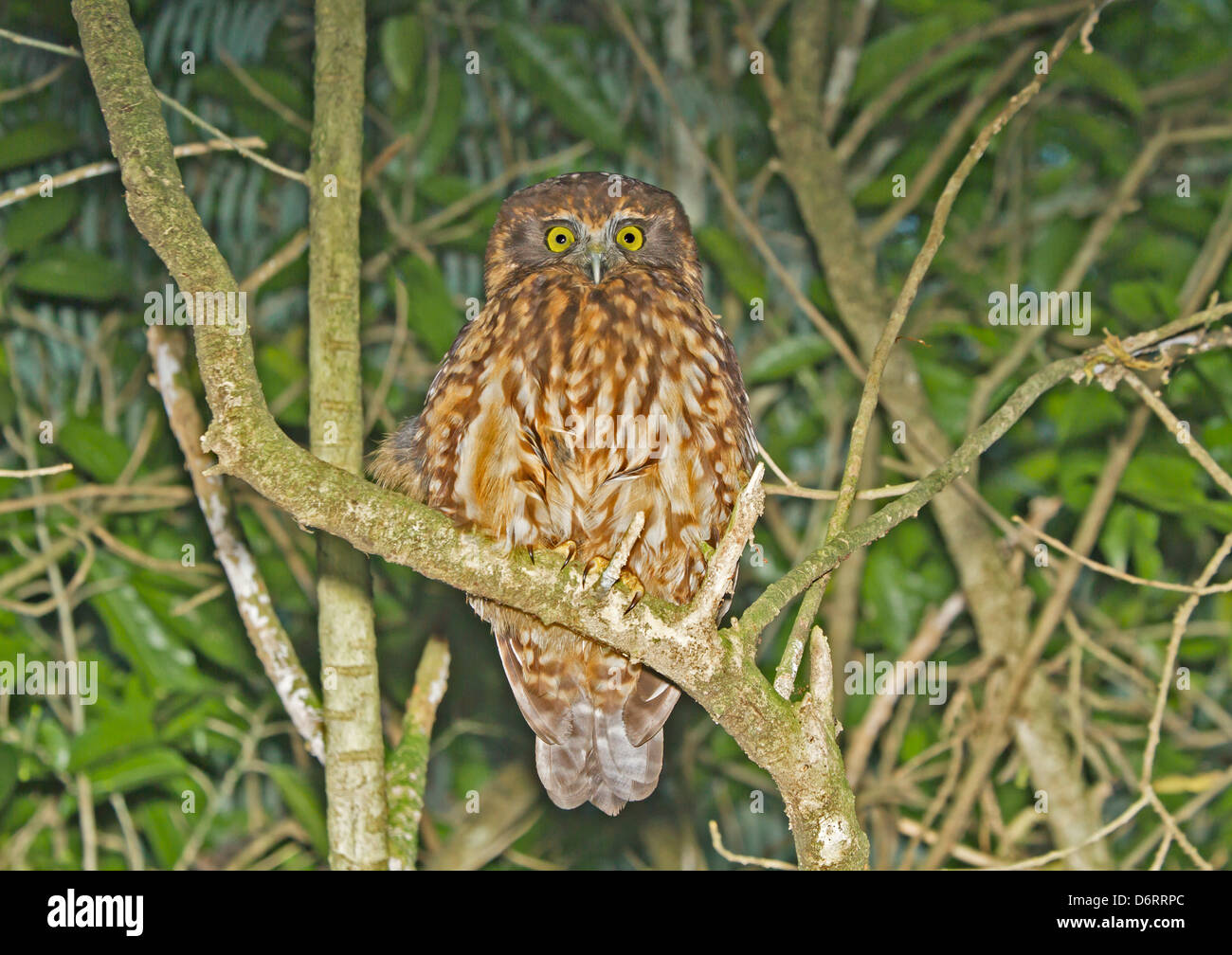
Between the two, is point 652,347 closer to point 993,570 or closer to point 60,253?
point 993,570

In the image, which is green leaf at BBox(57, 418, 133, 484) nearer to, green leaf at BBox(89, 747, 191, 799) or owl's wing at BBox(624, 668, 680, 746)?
Answer: green leaf at BBox(89, 747, 191, 799)

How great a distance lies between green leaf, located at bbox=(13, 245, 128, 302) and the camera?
7.14 ft

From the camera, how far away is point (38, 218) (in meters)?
2.18

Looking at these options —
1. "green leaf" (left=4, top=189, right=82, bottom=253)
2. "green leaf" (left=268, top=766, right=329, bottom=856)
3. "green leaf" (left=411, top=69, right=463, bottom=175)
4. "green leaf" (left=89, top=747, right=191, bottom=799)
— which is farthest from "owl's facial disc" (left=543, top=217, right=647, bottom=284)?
"green leaf" (left=89, top=747, right=191, bottom=799)

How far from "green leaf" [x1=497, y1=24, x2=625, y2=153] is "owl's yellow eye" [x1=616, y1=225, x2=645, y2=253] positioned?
0.58 metres

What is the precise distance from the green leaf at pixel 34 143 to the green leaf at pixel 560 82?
987 millimetres

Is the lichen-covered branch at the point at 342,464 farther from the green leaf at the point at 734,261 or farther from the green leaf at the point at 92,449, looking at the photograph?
the green leaf at the point at 734,261

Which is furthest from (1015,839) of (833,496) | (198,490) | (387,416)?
(198,490)

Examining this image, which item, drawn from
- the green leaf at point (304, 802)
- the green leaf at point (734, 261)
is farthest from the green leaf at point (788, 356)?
the green leaf at point (304, 802)

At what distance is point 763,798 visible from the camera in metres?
2.38

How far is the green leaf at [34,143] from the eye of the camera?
85.3 inches

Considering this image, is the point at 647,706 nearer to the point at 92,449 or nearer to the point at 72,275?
the point at 92,449

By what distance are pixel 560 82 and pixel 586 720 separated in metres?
1.44
